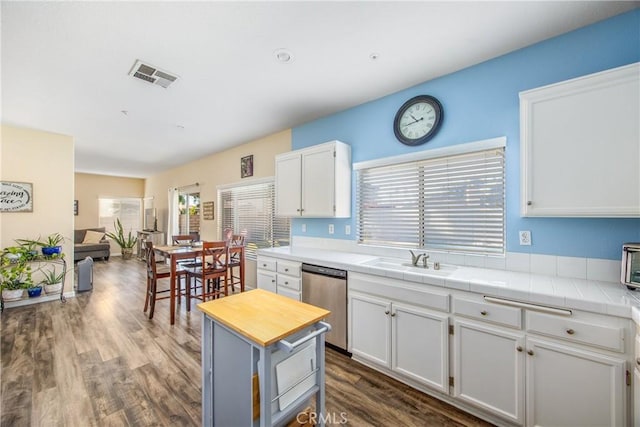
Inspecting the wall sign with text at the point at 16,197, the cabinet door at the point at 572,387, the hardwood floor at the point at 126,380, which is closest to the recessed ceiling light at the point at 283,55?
the cabinet door at the point at 572,387

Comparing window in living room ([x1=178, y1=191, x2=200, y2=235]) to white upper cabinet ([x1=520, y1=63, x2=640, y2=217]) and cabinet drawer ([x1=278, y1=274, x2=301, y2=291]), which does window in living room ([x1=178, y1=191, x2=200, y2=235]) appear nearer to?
cabinet drawer ([x1=278, y1=274, x2=301, y2=291])

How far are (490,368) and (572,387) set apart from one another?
37 cm

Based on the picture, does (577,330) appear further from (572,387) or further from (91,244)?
(91,244)

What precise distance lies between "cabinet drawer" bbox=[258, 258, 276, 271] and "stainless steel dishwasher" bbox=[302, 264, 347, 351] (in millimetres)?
522

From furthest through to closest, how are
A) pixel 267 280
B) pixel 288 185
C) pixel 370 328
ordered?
pixel 288 185, pixel 267 280, pixel 370 328

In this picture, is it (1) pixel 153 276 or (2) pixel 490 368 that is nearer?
(2) pixel 490 368

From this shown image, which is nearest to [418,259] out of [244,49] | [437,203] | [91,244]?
[437,203]

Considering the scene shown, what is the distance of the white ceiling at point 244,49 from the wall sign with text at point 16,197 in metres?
1.00

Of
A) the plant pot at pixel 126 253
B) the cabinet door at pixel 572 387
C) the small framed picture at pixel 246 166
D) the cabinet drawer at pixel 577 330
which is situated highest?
the small framed picture at pixel 246 166

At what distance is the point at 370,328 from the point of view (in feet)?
7.25

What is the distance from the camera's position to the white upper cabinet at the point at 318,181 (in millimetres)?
2887

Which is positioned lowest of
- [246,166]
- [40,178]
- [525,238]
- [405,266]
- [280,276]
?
[280,276]

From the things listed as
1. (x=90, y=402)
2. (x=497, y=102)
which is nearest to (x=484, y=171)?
(x=497, y=102)

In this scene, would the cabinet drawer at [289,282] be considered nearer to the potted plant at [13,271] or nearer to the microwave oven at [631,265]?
the microwave oven at [631,265]
